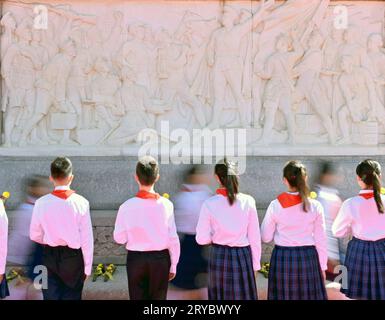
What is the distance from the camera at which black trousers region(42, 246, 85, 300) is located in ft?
12.0

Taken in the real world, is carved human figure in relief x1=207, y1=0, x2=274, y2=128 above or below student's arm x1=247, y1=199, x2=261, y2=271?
above

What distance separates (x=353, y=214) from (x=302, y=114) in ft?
11.3

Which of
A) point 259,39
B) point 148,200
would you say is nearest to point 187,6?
point 259,39

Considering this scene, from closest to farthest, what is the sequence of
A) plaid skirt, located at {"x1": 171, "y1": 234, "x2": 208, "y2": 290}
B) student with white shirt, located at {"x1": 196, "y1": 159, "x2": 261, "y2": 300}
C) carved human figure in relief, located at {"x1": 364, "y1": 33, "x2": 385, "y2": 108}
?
student with white shirt, located at {"x1": 196, "y1": 159, "x2": 261, "y2": 300}
plaid skirt, located at {"x1": 171, "y1": 234, "x2": 208, "y2": 290}
carved human figure in relief, located at {"x1": 364, "y1": 33, "x2": 385, "y2": 108}

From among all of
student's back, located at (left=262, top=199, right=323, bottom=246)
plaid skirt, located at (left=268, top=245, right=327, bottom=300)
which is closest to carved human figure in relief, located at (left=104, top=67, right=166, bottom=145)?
student's back, located at (left=262, top=199, right=323, bottom=246)

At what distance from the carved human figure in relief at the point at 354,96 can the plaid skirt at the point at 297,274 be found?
12.1 feet

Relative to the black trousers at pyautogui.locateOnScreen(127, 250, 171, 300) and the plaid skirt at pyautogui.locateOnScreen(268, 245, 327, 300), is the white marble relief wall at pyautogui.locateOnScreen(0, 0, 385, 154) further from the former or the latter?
the black trousers at pyautogui.locateOnScreen(127, 250, 171, 300)

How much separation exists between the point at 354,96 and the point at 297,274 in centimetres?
419

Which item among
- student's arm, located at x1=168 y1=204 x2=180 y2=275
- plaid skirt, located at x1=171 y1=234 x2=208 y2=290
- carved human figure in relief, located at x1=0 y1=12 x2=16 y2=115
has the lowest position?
plaid skirt, located at x1=171 y1=234 x2=208 y2=290

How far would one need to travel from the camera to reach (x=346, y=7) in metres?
7.01

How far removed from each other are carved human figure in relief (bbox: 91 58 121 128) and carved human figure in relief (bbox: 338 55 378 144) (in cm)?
355

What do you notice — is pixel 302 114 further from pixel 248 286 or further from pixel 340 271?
pixel 248 286

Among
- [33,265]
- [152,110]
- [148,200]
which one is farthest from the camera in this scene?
[152,110]

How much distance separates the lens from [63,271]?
145 inches
